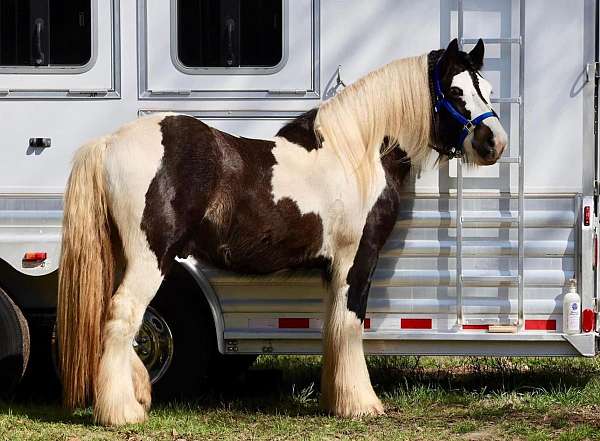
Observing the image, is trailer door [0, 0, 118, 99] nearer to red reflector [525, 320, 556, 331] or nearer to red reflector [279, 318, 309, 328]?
red reflector [279, 318, 309, 328]

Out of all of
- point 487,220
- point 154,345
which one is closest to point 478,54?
point 487,220

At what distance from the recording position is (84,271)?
210 inches

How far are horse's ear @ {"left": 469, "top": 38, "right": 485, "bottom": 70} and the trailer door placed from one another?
193 centimetres

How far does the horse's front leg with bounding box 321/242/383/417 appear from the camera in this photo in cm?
566

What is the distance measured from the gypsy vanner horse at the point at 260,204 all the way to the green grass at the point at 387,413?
166mm

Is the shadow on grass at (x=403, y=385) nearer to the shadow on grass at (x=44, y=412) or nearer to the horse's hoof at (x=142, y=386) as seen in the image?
the shadow on grass at (x=44, y=412)

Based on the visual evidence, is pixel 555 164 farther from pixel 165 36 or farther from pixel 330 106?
pixel 165 36

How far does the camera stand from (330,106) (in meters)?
5.76

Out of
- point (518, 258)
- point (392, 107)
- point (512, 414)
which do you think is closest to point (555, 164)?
point (518, 258)

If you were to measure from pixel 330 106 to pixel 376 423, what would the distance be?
1681 millimetres

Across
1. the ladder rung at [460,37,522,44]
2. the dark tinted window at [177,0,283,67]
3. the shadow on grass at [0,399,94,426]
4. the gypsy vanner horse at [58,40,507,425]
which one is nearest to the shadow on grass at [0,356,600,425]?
the shadow on grass at [0,399,94,426]

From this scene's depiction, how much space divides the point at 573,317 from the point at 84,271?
2599mm

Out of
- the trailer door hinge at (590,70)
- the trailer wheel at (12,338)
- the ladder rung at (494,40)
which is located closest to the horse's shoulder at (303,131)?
the ladder rung at (494,40)

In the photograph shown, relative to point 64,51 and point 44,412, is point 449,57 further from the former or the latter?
point 44,412
